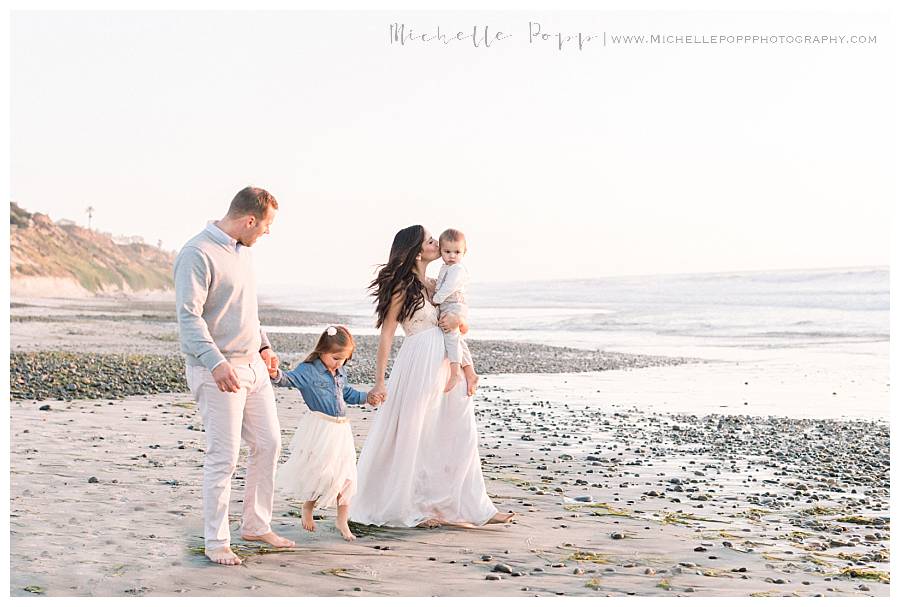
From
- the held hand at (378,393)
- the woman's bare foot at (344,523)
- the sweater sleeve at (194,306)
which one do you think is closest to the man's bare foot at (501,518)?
the woman's bare foot at (344,523)

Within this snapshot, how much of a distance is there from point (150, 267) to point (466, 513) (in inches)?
3732

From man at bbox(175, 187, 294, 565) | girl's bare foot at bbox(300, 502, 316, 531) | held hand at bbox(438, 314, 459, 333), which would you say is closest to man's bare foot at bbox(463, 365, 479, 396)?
held hand at bbox(438, 314, 459, 333)

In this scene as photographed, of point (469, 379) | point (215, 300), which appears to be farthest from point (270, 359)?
point (469, 379)

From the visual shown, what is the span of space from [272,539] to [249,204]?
197 centimetres

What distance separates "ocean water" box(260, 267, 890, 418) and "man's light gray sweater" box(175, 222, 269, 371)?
869cm

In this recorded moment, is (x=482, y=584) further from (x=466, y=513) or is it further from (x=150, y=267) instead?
(x=150, y=267)

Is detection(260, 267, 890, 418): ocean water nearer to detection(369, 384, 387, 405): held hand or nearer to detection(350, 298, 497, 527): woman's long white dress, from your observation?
detection(350, 298, 497, 527): woman's long white dress

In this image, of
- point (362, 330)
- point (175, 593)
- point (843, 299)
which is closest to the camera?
point (175, 593)

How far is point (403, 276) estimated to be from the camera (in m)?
6.84

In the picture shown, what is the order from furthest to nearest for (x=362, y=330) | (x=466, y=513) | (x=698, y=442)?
(x=362, y=330), (x=698, y=442), (x=466, y=513)

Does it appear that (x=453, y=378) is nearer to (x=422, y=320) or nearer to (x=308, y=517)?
(x=422, y=320)

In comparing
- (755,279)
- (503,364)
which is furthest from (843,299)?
(503,364)

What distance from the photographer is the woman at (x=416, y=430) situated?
6.85 m

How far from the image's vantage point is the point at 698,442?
10758 millimetres
